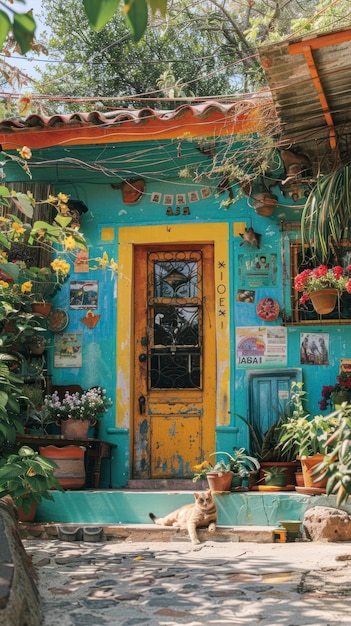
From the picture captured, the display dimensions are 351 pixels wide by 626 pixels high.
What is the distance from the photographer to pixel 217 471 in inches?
281

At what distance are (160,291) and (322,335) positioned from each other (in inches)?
70.1

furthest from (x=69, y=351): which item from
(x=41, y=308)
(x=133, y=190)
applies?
(x=133, y=190)

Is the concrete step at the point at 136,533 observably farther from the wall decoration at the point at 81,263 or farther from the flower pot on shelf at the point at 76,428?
the wall decoration at the point at 81,263

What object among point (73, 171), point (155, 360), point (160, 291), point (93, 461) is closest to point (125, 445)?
point (93, 461)

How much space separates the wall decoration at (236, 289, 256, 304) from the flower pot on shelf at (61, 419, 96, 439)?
1.98 m

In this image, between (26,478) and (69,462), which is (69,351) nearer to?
(69,462)

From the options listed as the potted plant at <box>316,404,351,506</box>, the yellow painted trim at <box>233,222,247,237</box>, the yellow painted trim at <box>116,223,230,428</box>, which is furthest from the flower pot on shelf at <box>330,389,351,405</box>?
the potted plant at <box>316,404,351,506</box>

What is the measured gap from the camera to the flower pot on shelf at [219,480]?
703 centimetres

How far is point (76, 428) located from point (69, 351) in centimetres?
96

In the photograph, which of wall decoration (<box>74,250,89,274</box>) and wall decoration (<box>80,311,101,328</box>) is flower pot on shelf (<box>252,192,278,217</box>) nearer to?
wall decoration (<box>74,250,89,274</box>)

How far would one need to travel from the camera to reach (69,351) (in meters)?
8.26

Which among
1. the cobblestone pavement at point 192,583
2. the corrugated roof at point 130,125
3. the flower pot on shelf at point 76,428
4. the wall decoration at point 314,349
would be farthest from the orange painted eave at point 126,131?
the cobblestone pavement at point 192,583

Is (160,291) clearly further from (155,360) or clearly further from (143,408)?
(143,408)

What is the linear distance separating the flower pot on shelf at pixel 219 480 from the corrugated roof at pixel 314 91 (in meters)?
2.87
